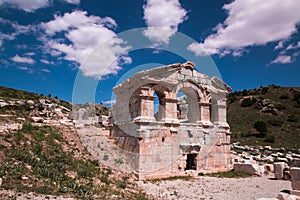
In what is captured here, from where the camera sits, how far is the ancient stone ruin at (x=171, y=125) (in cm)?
1048

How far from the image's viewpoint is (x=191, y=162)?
1220 cm

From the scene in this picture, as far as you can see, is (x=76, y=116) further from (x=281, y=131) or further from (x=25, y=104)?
(x=281, y=131)

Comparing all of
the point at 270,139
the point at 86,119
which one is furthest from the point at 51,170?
the point at 270,139

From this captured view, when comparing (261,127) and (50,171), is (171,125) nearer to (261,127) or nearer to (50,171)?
(50,171)

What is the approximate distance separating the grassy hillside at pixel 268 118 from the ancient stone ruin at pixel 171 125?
44.7ft

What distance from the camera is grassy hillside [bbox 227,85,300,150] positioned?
26703mm

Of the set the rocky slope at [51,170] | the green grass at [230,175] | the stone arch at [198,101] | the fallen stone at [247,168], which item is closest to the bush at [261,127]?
the fallen stone at [247,168]

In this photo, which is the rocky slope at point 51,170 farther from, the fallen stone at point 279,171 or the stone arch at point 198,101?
the fallen stone at point 279,171

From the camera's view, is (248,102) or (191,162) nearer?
(191,162)

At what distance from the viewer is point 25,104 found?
19250 mm

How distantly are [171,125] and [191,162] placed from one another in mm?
2428

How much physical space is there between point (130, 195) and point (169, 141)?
4420mm

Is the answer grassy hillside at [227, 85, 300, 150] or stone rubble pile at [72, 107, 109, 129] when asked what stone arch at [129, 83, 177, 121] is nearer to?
stone rubble pile at [72, 107, 109, 129]

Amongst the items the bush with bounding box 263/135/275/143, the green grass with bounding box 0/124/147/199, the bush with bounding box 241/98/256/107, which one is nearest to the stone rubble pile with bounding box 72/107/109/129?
the green grass with bounding box 0/124/147/199
